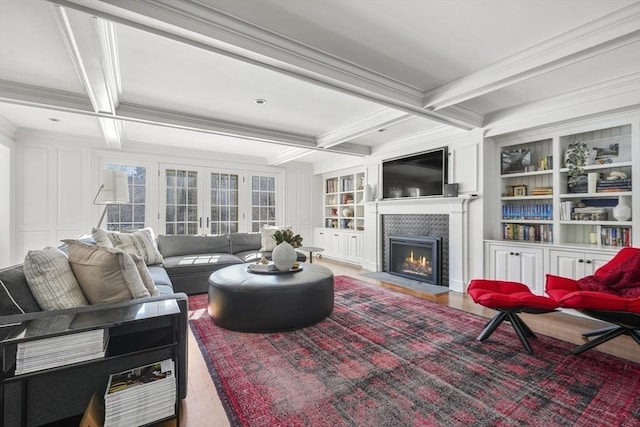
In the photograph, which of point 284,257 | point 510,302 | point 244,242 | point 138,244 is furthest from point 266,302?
point 244,242

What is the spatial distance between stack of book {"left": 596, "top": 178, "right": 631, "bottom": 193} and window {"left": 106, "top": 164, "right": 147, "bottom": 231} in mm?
6874

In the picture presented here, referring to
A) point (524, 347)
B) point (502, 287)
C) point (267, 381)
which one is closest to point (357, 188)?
point (502, 287)

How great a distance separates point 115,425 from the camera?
4.57ft

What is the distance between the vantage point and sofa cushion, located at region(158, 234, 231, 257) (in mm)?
4566

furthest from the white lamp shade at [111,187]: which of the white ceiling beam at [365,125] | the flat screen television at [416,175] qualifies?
the flat screen television at [416,175]

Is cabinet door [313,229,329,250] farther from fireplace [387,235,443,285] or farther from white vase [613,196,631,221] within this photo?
white vase [613,196,631,221]

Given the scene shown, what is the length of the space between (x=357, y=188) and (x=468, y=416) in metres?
5.31

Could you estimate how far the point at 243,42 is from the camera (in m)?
2.06

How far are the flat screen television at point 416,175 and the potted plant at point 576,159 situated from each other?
142 centimetres

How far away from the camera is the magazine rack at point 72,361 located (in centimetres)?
126

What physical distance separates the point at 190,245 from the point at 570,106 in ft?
17.4

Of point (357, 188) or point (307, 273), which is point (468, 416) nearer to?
point (307, 273)

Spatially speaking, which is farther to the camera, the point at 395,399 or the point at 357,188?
the point at 357,188

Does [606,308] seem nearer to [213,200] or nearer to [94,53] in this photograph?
[94,53]
